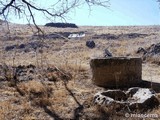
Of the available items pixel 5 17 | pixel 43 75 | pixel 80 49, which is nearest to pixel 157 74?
pixel 43 75

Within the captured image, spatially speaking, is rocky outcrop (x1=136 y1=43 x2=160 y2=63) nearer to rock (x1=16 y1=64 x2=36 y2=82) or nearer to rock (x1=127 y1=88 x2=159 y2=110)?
rock (x1=16 y1=64 x2=36 y2=82)

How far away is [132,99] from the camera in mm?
7586

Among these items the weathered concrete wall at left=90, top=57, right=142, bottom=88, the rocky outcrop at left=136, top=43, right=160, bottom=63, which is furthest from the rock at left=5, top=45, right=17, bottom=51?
the weathered concrete wall at left=90, top=57, right=142, bottom=88

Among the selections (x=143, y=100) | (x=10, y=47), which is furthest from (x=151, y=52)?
(x=10, y=47)

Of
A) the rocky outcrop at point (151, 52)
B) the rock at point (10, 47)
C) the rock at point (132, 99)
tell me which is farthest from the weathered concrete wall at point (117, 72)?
the rock at point (10, 47)

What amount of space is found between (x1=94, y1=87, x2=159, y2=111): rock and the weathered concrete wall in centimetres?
164

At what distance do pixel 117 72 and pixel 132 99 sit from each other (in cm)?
222

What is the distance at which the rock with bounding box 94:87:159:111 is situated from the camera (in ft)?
22.4

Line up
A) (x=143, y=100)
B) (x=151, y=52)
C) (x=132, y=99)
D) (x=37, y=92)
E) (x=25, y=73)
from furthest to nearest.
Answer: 1. (x=151, y=52)
2. (x=25, y=73)
3. (x=37, y=92)
4. (x=132, y=99)
5. (x=143, y=100)

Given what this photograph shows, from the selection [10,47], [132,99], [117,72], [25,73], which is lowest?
[10,47]

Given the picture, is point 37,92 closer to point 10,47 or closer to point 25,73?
point 25,73

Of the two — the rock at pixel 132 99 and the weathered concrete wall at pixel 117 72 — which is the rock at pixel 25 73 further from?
the rock at pixel 132 99

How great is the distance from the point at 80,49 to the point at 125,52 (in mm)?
6313

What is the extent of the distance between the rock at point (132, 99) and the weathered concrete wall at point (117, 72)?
164 centimetres
